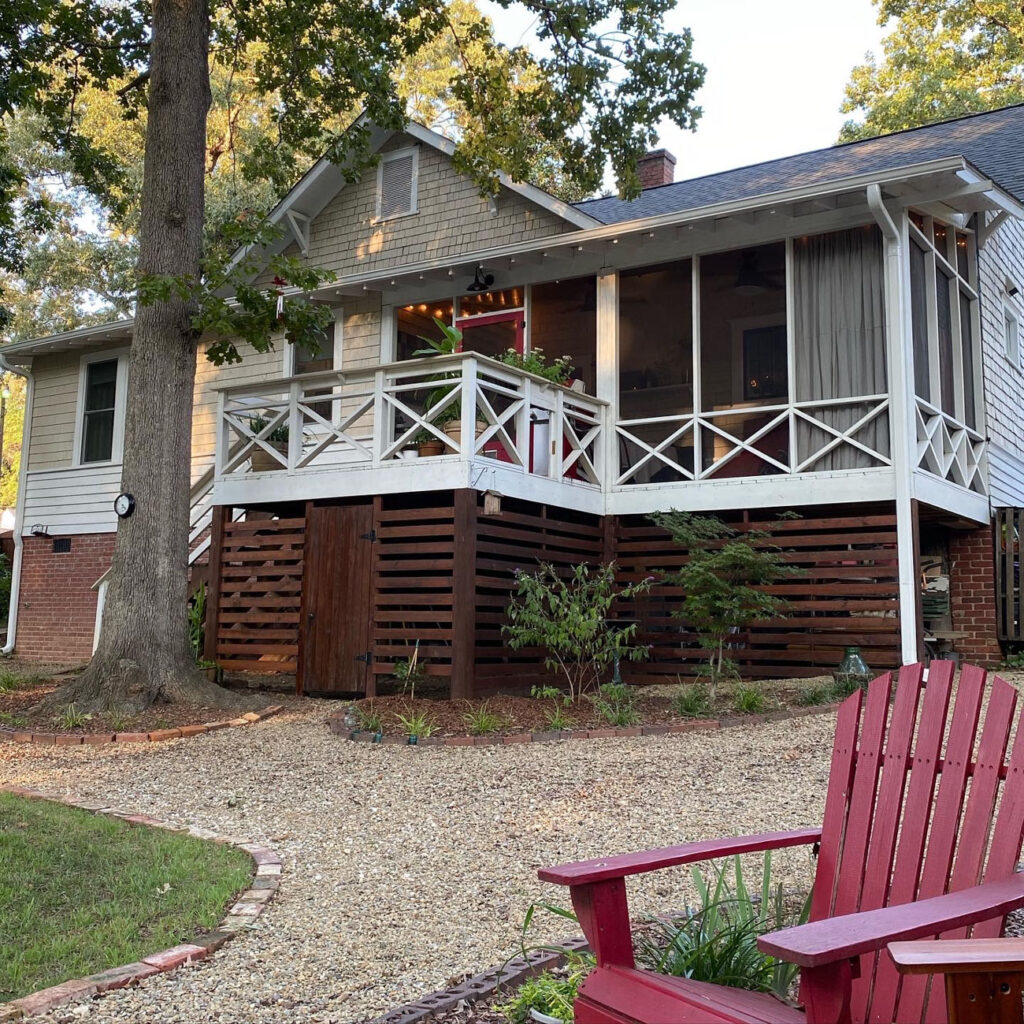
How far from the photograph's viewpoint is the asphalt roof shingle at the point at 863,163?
1159cm

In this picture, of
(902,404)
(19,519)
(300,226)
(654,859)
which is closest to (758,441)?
(902,404)

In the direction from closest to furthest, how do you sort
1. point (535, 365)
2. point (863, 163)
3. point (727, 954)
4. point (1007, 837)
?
point (1007, 837) → point (727, 954) → point (535, 365) → point (863, 163)

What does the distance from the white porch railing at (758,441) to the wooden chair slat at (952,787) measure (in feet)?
23.3

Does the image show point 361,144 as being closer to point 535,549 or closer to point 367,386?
point 367,386

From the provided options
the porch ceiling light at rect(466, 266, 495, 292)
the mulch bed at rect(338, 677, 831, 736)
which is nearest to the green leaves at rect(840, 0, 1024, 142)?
the porch ceiling light at rect(466, 266, 495, 292)

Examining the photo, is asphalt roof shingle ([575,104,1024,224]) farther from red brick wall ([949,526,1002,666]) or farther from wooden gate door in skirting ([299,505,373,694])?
wooden gate door in skirting ([299,505,373,694])

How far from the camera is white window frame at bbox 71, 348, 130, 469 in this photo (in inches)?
590

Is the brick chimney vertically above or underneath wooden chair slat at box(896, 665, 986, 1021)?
above

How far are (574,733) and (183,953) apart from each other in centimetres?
420

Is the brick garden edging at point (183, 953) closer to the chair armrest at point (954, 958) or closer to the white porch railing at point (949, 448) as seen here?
the chair armrest at point (954, 958)

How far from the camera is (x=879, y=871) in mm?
2502

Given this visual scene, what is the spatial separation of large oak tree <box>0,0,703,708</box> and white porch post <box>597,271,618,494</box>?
5.38ft

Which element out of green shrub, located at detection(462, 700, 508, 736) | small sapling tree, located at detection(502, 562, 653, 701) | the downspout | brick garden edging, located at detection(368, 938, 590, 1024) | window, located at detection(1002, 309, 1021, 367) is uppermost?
window, located at detection(1002, 309, 1021, 367)

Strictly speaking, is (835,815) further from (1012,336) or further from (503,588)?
(1012,336)
